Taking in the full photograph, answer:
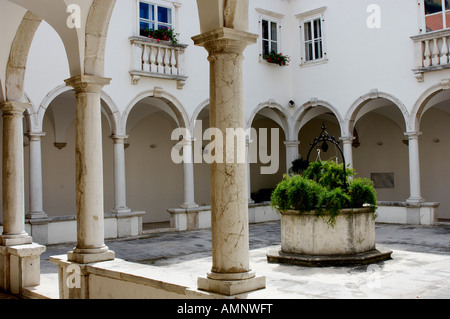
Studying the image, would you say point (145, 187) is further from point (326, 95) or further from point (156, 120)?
point (326, 95)

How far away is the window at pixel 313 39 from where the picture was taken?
1558 cm

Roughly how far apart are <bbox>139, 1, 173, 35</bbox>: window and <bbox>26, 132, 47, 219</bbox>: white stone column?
13.2 ft

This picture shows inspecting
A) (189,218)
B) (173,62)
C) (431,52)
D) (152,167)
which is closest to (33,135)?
(173,62)

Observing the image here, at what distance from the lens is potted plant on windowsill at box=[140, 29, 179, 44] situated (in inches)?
516

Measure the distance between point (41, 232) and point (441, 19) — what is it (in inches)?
443

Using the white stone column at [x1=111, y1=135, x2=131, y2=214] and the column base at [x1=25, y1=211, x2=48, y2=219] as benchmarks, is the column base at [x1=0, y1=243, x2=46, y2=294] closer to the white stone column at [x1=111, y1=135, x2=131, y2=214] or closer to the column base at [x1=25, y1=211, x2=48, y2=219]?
the column base at [x1=25, y1=211, x2=48, y2=219]

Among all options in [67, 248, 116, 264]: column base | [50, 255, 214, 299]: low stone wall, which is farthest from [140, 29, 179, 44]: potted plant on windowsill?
[67, 248, 116, 264]: column base

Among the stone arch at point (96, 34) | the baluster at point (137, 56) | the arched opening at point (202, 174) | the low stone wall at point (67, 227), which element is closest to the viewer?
the stone arch at point (96, 34)

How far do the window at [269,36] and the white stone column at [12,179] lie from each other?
9.86 metres

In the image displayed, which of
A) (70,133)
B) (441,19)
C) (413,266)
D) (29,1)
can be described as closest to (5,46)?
(29,1)

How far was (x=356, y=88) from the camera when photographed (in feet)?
48.4

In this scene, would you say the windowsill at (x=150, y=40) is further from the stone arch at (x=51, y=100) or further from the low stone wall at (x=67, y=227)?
the low stone wall at (x=67, y=227)

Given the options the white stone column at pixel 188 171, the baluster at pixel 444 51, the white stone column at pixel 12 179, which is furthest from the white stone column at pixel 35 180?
the baluster at pixel 444 51

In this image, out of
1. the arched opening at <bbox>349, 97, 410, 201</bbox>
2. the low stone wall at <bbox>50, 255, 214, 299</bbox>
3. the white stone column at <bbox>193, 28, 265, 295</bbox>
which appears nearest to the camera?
the white stone column at <bbox>193, 28, 265, 295</bbox>
